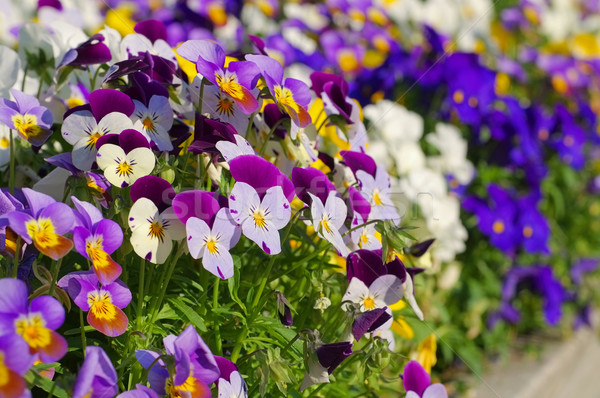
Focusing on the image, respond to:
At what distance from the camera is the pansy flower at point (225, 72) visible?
1176 mm

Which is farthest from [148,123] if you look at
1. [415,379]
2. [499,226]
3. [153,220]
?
[499,226]

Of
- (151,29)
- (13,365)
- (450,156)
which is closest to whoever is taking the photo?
(13,365)

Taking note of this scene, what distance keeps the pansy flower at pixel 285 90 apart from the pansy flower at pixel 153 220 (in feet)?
0.85

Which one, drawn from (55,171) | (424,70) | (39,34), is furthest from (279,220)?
(424,70)

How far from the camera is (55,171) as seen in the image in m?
1.30

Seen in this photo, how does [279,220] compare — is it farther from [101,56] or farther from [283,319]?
[101,56]

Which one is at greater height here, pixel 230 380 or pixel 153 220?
pixel 153 220

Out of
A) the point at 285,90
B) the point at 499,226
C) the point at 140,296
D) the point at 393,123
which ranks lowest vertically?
the point at 499,226

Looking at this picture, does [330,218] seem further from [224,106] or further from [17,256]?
[17,256]

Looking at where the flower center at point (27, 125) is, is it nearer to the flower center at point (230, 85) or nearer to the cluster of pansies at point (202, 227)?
the cluster of pansies at point (202, 227)

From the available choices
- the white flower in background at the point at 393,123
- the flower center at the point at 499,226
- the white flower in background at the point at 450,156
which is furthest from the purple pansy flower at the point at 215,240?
the flower center at the point at 499,226

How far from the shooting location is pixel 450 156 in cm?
263

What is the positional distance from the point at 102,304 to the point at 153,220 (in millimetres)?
144

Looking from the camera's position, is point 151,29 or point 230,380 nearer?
point 230,380
